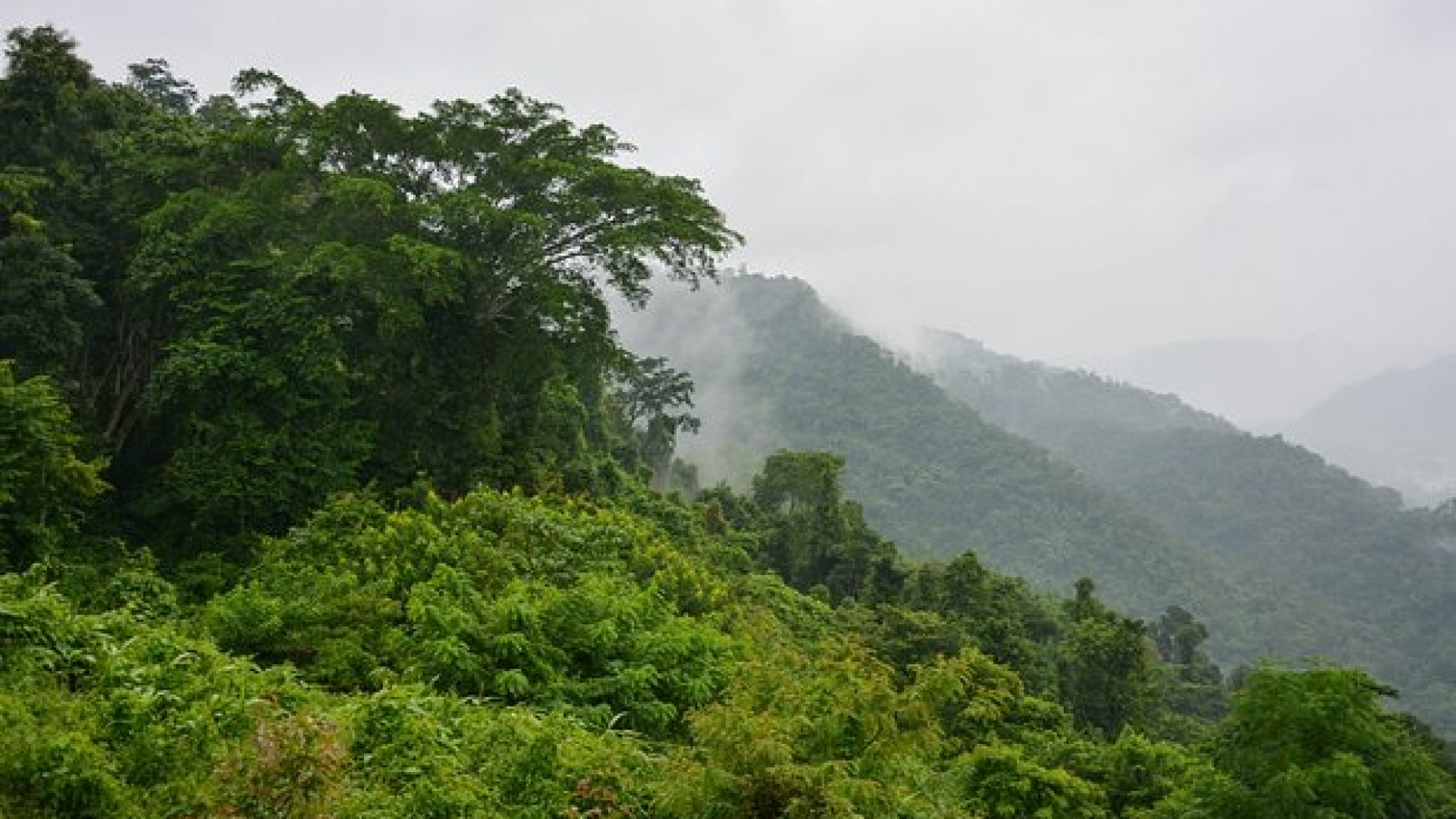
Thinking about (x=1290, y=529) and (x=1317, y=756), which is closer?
(x=1317, y=756)

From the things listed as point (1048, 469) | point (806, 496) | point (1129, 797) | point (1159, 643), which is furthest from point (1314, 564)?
point (1129, 797)

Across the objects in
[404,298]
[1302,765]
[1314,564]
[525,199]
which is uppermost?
[1314,564]

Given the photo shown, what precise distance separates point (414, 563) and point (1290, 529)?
12166 centimetres

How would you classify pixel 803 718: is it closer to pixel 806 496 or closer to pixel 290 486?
pixel 290 486

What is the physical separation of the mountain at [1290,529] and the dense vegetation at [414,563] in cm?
7596

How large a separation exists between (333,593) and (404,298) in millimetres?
6753

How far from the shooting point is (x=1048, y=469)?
101250 mm

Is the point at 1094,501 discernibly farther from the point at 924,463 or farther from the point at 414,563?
the point at 414,563

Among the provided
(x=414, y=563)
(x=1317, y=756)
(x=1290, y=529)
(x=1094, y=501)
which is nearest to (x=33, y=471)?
(x=414, y=563)

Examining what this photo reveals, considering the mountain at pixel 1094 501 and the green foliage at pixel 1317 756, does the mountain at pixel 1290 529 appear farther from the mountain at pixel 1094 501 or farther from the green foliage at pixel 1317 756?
the green foliage at pixel 1317 756

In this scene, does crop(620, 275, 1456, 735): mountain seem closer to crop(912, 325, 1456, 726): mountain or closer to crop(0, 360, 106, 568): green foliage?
crop(912, 325, 1456, 726): mountain

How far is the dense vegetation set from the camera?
641 centimetres

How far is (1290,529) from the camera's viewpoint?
112938 mm

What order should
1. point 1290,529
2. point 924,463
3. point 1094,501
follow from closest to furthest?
point 1094,501
point 924,463
point 1290,529
